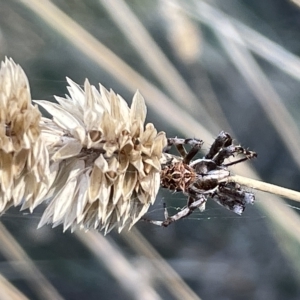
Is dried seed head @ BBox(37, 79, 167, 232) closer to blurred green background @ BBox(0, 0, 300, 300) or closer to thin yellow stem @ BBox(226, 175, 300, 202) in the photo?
thin yellow stem @ BBox(226, 175, 300, 202)

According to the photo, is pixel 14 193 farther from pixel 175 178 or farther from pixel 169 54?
pixel 169 54

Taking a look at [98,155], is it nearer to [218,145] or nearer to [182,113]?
[218,145]

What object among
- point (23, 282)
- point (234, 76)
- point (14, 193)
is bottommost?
point (23, 282)

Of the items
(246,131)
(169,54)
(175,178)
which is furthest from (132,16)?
(175,178)

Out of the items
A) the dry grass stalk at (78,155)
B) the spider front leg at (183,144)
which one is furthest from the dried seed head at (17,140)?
the spider front leg at (183,144)

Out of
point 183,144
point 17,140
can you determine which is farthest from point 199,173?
point 17,140

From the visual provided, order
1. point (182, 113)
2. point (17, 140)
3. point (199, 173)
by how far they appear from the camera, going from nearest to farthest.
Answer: point (17, 140)
point (199, 173)
point (182, 113)
